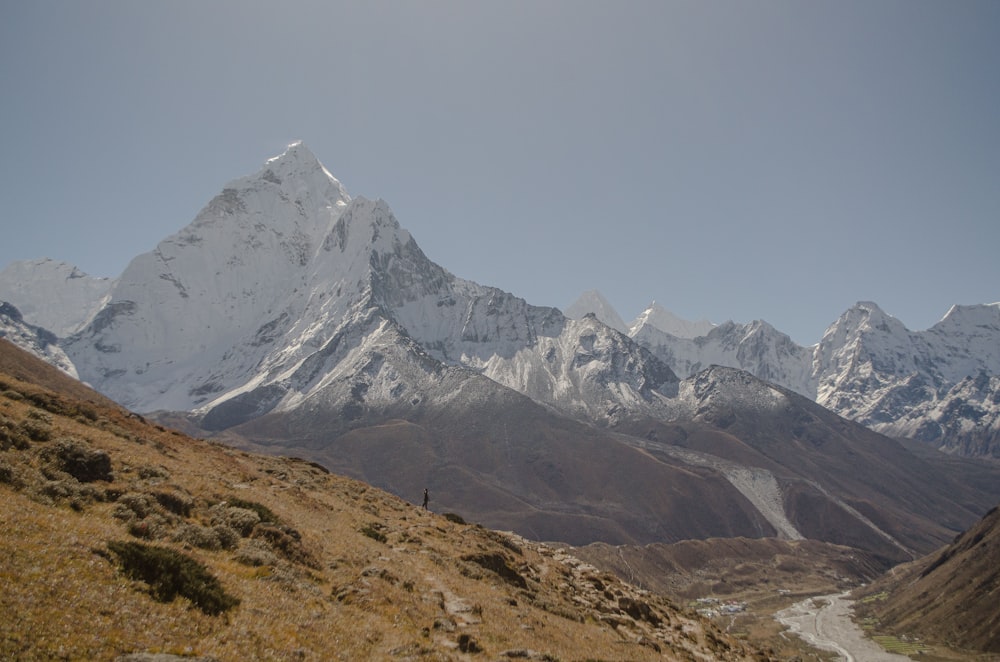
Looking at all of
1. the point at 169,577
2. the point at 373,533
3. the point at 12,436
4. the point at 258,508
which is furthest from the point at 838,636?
the point at 12,436

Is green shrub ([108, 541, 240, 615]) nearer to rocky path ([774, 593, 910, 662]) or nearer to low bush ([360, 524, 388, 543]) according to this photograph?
low bush ([360, 524, 388, 543])

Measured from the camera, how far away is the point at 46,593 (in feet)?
47.0

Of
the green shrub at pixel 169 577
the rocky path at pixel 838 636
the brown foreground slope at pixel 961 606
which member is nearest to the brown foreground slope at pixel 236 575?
the green shrub at pixel 169 577

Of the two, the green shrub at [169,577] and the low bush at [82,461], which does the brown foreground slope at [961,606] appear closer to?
the green shrub at [169,577]

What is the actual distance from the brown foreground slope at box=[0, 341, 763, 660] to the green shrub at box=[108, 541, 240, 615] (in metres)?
0.05

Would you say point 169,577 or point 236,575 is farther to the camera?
point 236,575

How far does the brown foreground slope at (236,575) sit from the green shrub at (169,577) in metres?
0.05

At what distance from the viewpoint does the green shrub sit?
17.2 metres

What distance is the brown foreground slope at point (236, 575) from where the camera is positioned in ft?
49.7

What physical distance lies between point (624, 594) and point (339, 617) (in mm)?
27379

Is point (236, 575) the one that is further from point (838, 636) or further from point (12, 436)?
point (838, 636)

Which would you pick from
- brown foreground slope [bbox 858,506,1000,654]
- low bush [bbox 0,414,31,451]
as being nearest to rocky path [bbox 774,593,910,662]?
brown foreground slope [bbox 858,506,1000,654]

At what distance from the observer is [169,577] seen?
17.6 m

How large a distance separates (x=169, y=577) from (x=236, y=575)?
3.40m
